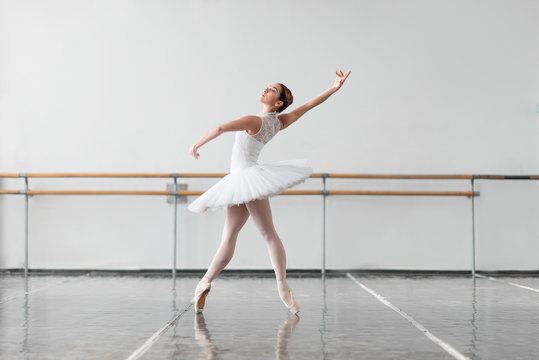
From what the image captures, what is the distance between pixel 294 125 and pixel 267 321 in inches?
133

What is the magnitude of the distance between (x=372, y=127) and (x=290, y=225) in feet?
3.70

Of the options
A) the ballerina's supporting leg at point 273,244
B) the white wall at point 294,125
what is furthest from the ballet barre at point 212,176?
the ballerina's supporting leg at point 273,244

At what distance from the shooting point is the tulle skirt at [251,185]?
363cm

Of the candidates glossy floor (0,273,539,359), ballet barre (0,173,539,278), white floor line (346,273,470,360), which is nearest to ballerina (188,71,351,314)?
glossy floor (0,273,539,359)

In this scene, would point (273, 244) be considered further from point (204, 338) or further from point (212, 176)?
point (212, 176)

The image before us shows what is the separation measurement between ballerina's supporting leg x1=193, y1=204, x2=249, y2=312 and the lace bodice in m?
0.23

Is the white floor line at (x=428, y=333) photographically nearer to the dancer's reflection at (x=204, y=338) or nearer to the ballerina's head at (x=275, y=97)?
the dancer's reflection at (x=204, y=338)

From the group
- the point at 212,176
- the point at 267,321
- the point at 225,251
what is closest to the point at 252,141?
the point at 225,251

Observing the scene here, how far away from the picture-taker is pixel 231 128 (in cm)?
353

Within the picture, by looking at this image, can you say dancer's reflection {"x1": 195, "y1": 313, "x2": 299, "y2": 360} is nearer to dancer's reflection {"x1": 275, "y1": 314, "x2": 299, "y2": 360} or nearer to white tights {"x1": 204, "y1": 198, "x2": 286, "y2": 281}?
dancer's reflection {"x1": 275, "y1": 314, "x2": 299, "y2": 360}

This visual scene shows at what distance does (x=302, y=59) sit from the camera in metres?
6.68

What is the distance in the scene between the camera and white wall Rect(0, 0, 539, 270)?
664 centimetres

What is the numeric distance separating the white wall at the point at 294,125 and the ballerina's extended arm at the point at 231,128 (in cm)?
289

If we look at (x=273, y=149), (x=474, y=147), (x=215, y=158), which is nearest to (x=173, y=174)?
(x=215, y=158)
